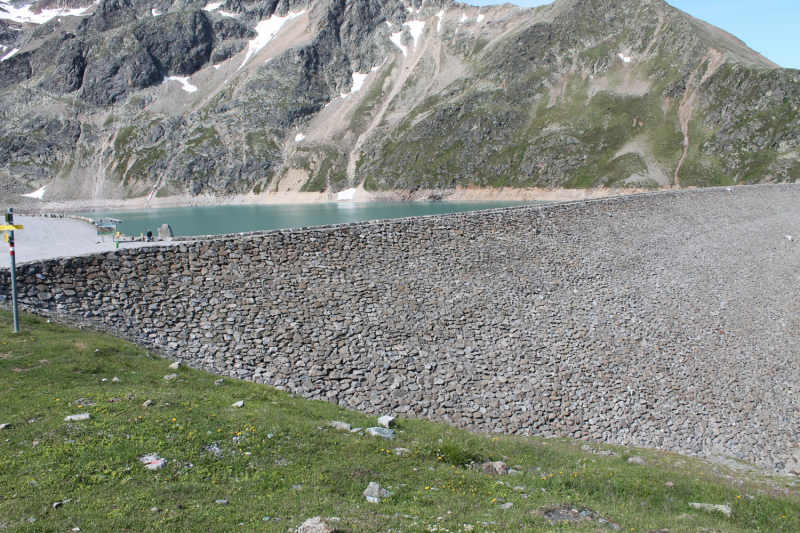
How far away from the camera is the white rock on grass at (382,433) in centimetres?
1175

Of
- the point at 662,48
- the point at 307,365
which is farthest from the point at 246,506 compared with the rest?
the point at 662,48

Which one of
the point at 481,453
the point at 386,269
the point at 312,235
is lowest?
the point at 481,453

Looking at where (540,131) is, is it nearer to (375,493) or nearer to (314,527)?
(375,493)

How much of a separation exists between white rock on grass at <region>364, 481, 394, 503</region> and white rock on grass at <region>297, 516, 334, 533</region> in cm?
164

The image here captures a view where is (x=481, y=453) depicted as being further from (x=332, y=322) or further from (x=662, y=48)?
(x=662, y=48)

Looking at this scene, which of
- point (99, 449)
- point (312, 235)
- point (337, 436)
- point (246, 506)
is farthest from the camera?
point (312, 235)

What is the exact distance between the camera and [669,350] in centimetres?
2381

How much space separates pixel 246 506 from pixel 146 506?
4.76ft

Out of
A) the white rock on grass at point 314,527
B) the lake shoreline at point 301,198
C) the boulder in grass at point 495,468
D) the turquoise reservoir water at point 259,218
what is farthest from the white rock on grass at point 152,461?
the lake shoreline at point 301,198

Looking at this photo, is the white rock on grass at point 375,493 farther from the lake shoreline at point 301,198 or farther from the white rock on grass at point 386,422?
the lake shoreline at point 301,198

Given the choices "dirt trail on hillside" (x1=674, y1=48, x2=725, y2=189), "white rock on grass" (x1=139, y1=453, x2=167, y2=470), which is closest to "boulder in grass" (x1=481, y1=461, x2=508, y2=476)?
"white rock on grass" (x1=139, y1=453, x2=167, y2=470)

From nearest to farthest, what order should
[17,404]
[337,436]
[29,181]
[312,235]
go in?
1. [17,404]
2. [337,436]
3. [312,235]
4. [29,181]

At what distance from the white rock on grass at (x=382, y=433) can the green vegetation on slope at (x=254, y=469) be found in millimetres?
284

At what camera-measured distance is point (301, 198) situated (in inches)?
6973
